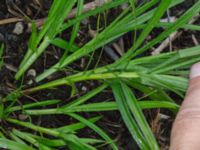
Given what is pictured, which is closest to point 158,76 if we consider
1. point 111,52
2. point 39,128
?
point 111,52

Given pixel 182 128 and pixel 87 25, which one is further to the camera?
pixel 87 25

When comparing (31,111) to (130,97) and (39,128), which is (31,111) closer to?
(39,128)

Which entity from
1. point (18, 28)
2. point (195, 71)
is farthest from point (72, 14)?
point (195, 71)

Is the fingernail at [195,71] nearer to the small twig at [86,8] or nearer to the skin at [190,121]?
the skin at [190,121]

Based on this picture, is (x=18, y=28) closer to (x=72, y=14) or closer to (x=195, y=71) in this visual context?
(x=72, y=14)

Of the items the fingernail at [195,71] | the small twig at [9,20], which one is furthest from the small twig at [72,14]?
the fingernail at [195,71]

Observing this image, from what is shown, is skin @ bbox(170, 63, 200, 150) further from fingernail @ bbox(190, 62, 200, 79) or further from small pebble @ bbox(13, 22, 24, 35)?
small pebble @ bbox(13, 22, 24, 35)
